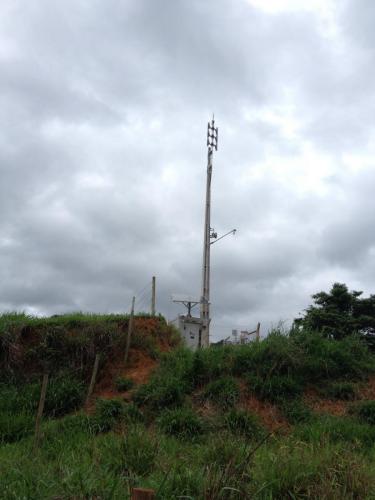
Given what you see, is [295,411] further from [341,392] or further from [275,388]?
[341,392]

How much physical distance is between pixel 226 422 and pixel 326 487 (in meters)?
4.11

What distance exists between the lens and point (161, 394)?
931 centimetres

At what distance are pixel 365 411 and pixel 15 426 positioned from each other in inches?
241

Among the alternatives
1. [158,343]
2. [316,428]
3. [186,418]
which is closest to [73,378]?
[158,343]

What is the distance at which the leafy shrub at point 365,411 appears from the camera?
28.2ft

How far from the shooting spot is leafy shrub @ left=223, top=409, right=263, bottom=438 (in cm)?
807

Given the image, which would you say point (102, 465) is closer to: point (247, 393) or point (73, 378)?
point (247, 393)

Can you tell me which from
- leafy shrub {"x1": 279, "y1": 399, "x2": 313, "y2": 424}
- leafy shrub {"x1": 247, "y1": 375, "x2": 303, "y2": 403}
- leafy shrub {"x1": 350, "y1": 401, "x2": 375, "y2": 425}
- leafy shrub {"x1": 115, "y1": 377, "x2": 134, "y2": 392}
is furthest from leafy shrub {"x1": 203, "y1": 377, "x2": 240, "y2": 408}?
leafy shrub {"x1": 350, "y1": 401, "x2": 375, "y2": 425}

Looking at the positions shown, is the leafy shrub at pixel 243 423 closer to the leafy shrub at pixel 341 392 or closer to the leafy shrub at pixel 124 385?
the leafy shrub at pixel 341 392

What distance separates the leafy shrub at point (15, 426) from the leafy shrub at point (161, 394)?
6.37 ft

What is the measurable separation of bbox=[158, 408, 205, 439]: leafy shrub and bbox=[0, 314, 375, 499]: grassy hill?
0.06ft

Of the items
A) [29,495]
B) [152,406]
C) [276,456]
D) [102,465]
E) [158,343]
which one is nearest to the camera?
[29,495]

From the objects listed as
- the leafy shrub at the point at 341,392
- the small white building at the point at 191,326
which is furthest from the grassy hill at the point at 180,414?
the small white building at the point at 191,326

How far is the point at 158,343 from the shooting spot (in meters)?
12.1
